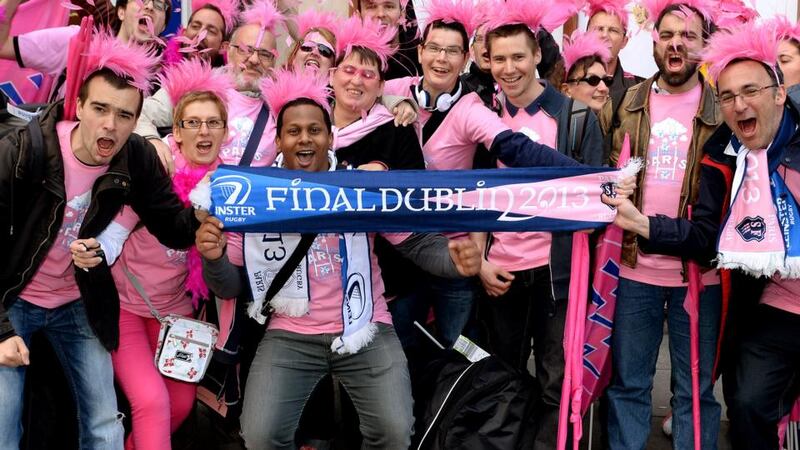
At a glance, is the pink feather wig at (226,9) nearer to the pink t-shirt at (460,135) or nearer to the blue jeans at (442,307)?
the pink t-shirt at (460,135)

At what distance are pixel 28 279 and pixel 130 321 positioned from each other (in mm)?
596

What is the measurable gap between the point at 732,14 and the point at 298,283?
7.65ft

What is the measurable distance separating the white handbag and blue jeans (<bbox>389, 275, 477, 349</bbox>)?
94cm

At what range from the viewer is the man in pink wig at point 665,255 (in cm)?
404

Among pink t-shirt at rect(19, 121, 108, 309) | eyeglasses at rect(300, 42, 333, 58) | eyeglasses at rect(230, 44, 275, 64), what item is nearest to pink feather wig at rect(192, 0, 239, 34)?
eyeglasses at rect(230, 44, 275, 64)

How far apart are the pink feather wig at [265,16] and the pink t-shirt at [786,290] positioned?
8.61 ft

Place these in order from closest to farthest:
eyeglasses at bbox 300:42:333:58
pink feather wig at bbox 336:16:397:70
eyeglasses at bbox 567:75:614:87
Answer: pink feather wig at bbox 336:16:397:70, eyeglasses at bbox 300:42:333:58, eyeglasses at bbox 567:75:614:87

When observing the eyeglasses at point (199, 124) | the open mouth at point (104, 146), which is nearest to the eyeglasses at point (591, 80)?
the eyeglasses at point (199, 124)

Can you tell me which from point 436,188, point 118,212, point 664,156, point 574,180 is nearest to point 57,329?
point 118,212

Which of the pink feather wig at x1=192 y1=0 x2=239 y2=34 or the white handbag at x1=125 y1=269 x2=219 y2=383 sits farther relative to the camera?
the pink feather wig at x1=192 y1=0 x2=239 y2=34

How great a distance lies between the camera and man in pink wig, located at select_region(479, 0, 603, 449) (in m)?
4.07

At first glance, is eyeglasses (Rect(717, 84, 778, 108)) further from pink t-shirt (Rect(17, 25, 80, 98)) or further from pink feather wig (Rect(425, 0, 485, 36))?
pink t-shirt (Rect(17, 25, 80, 98))

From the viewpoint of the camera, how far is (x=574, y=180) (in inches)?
147

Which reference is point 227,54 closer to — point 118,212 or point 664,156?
point 118,212
